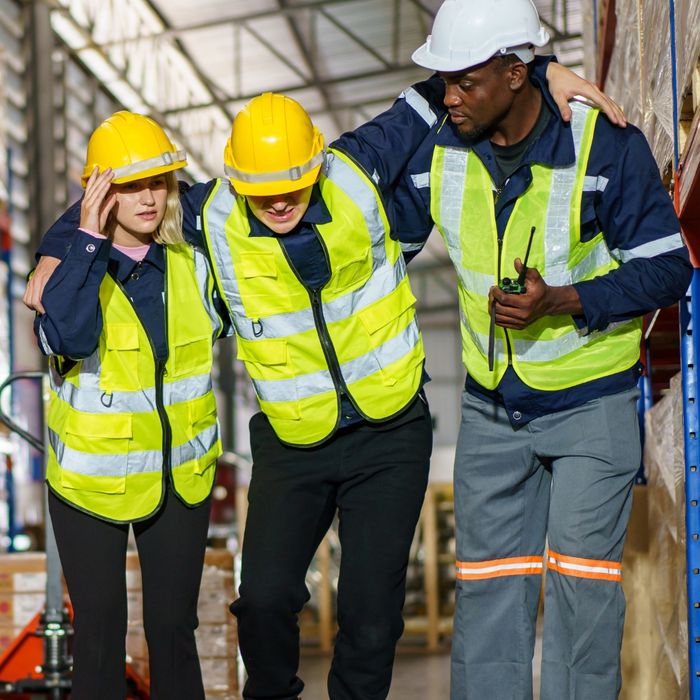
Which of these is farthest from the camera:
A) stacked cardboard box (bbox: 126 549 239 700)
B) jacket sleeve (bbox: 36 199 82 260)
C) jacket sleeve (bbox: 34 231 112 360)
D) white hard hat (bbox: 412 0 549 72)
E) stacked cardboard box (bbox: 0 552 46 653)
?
stacked cardboard box (bbox: 0 552 46 653)

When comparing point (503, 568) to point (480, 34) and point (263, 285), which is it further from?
point (480, 34)

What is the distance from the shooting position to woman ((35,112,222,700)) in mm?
3424

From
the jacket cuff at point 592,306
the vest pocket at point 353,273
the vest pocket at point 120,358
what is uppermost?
the vest pocket at point 353,273

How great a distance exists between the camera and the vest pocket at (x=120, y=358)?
3.43 metres

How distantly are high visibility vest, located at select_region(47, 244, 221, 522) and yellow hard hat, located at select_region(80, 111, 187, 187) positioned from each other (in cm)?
24

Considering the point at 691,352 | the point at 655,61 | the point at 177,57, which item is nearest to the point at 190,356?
the point at 691,352

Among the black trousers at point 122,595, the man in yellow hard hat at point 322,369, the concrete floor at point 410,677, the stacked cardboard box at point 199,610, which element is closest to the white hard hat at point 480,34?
the man in yellow hard hat at point 322,369

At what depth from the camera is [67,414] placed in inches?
137

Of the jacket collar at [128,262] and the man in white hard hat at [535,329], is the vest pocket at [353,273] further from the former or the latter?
→ the jacket collar at [128,262]

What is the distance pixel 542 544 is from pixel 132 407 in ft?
3.94

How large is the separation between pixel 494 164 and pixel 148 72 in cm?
1461

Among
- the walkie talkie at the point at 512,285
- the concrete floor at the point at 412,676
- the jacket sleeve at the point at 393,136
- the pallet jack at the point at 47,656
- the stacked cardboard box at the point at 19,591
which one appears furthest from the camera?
the concrete floor at the point at 412,676

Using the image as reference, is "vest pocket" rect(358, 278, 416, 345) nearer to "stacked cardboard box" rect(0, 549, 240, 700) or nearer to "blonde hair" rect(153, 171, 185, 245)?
→ "blonde hair" rect(153, 171, 185, 245)

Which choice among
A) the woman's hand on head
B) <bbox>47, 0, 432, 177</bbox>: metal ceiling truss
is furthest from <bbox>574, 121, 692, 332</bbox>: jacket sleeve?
<bbox>47, 0, 432, 177</bbox>: metal ceiling truss
